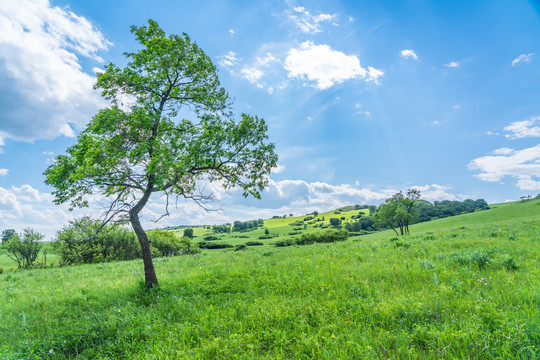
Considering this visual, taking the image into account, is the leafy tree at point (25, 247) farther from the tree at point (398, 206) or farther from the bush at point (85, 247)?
the tree at point (398, 206)

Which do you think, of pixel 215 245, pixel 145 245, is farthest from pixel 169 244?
pixel 145 245

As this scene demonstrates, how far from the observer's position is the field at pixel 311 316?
14.8 feet

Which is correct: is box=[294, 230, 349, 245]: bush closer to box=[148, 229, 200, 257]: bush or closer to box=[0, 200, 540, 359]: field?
box=[148, 229, 200, 257]: bush

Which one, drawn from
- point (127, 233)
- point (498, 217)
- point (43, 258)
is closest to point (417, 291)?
point (127, 233)

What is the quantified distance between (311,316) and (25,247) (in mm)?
55974

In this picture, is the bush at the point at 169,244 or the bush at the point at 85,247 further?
the bush at the point at 169,244

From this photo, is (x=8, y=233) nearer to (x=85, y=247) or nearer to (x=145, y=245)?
(x=85, y=247)

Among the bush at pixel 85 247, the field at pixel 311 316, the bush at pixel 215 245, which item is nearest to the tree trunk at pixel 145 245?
the field at pixel 311 316

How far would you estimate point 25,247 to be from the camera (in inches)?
1617

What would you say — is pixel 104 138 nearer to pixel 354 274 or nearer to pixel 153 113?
pixel 153 113

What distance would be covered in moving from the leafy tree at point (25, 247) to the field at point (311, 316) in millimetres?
44377

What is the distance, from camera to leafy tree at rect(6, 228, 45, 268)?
40.3m

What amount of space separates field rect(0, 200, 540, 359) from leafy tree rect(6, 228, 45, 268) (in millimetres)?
44377

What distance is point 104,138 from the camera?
9477 mm
